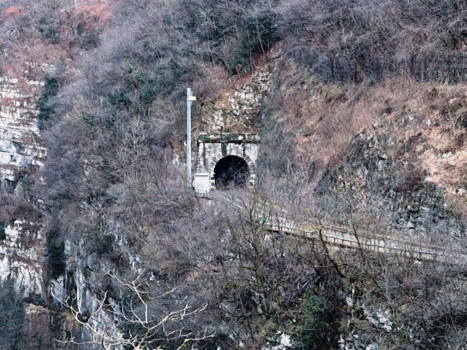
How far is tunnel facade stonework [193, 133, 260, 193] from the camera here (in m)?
26.5

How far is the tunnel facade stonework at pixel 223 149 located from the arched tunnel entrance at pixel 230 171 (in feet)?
1.64

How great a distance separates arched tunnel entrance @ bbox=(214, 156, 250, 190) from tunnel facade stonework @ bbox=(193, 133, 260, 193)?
1.64 feet

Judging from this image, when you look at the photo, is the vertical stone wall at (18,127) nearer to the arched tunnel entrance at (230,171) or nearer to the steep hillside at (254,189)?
the steep hillside at (254,189)

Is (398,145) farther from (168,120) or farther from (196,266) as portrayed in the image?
(168,120)

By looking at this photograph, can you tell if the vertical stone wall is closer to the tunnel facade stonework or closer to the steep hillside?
the steep hillside

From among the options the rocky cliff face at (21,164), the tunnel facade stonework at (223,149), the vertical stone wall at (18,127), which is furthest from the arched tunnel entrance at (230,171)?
the vertical stone wall at (18,127)

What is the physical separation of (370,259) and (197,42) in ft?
58.5

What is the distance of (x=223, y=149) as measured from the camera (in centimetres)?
2669

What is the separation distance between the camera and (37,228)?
123ft

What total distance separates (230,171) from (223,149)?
1731 millimetres

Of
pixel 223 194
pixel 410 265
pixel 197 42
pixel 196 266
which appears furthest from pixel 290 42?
pixel 410 265

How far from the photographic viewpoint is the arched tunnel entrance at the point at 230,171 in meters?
27.1

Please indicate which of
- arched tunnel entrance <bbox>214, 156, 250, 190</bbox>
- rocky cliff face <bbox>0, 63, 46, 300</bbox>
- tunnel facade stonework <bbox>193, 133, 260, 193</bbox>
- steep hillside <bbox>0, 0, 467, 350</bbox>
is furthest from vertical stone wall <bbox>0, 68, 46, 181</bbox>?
tunnel facade stonework <bbox>193, 133, 260, 193</bbox>

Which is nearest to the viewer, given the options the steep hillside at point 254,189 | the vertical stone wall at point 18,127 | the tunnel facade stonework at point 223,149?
the steep hillside at point 254,189
